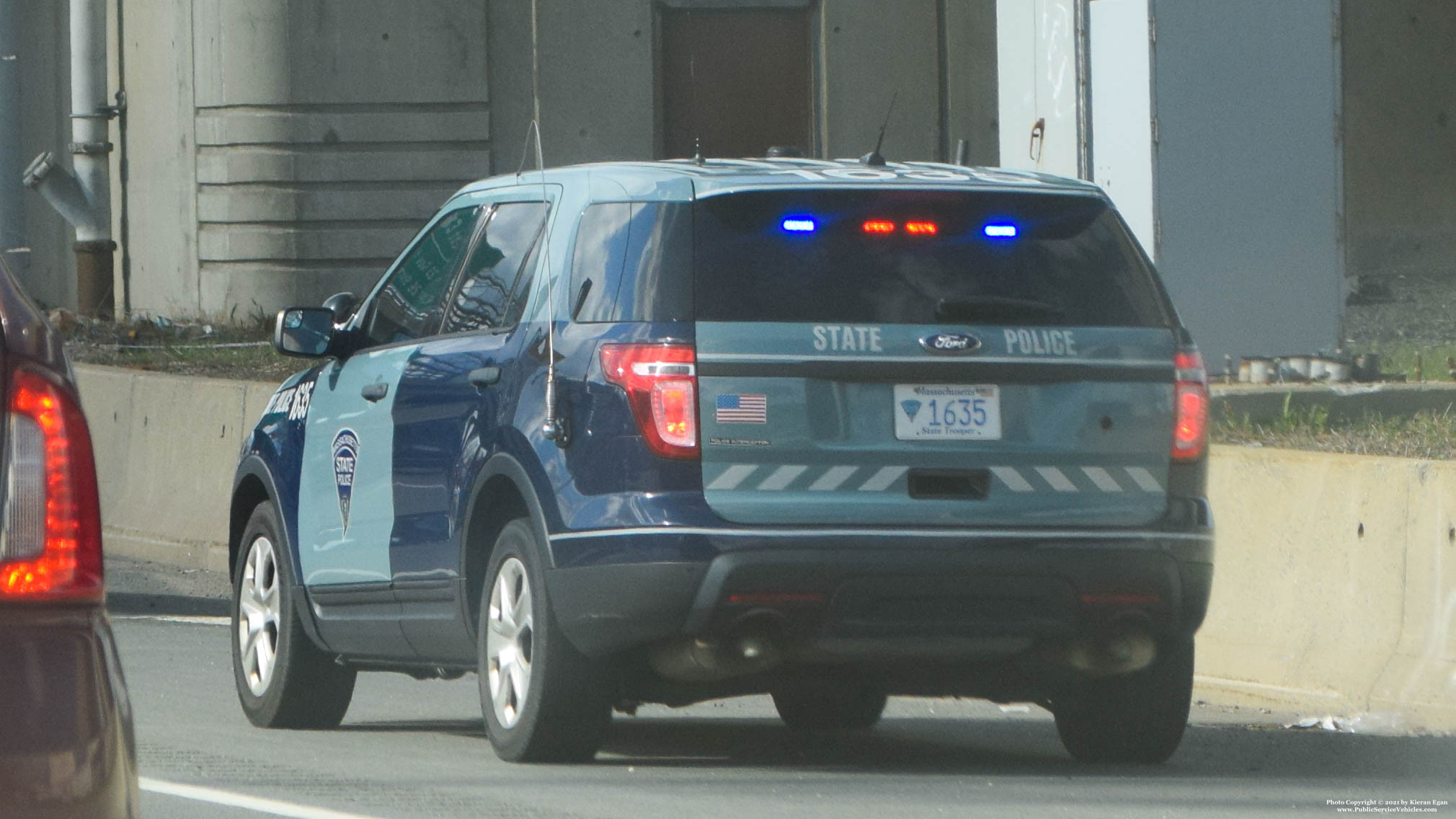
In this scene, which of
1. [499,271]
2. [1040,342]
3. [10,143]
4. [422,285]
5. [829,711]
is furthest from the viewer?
[10,143]

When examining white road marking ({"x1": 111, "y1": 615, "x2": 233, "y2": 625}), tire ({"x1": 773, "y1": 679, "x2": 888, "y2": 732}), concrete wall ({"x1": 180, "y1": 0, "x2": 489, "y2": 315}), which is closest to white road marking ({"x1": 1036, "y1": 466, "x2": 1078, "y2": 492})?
tire ({"x1": 773, "y1": 679, "x2": 888, "y2": 732})

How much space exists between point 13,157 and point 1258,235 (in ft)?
29.1

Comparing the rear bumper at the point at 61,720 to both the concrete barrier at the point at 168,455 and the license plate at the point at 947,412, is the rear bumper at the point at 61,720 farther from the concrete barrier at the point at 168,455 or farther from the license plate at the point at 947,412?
the concrete barrier at the point at 168,455

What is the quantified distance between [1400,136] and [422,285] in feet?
64.9

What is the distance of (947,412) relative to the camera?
6895mm

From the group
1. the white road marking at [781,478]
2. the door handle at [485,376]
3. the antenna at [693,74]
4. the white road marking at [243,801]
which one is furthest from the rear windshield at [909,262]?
the antenna at [693,74]

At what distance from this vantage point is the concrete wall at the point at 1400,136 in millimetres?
25922

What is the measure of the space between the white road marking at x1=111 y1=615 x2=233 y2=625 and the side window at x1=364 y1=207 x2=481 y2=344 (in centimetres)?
406

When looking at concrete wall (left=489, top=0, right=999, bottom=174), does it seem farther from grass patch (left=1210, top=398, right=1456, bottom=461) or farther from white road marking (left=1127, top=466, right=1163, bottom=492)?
white road marking (left=1127, top=466, right=1163, bottom=492)

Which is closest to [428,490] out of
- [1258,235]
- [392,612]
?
[392,612]

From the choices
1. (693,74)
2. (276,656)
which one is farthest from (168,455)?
(693,74)

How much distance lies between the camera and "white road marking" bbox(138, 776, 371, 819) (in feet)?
21.5

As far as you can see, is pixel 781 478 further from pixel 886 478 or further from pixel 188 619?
pixel 188 619

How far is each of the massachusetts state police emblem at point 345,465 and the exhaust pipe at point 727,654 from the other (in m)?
1.73
